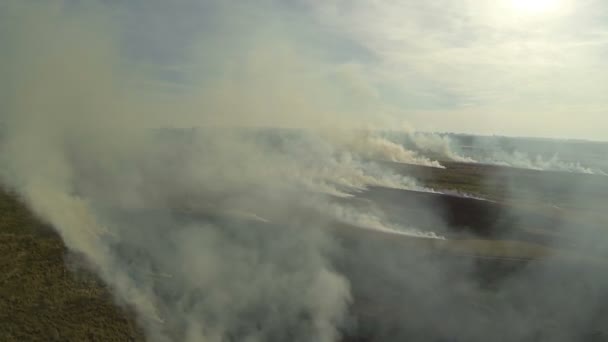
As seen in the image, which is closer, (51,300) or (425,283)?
(51,300)

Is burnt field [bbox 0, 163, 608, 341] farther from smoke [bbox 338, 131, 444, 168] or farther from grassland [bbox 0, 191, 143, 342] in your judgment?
smoke [bbox 338, 131, 444, 168]

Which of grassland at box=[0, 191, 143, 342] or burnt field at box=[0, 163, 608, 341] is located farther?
burnt field at box=[0, 163, 608, 341]

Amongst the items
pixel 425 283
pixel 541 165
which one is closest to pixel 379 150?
pixel 541 165

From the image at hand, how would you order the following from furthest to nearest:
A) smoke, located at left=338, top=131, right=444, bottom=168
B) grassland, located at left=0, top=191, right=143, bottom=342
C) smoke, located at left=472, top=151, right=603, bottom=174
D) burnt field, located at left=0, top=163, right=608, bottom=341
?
smoke, located at left=472, top=151, right=603, bottom=174, smoke, located at left=338, top=131, right=444, bottom=168, burnt field, located at left=0, top=163, right=608, bottom=341, grassland, located at left=0, top=191, right=143, bottom=342

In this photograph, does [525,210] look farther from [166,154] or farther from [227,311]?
[166,154]

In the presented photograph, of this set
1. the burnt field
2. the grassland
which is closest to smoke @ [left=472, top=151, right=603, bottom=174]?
the burnt field

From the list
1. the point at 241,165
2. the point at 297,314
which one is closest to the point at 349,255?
the point at 297,314

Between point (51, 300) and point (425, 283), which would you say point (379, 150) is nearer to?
point (425, 283)

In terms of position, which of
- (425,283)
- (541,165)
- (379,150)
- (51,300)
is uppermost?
(541,165)
